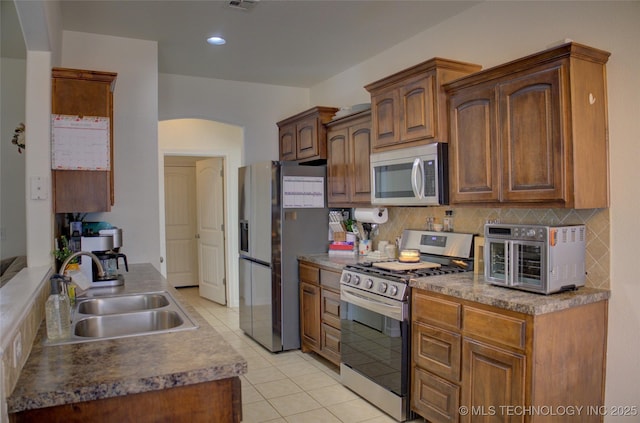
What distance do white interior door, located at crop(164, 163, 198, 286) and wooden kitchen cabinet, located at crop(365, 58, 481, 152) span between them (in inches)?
188

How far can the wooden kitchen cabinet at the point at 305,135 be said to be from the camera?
14.7ft

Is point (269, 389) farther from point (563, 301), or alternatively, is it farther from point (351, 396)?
point (563, 301)

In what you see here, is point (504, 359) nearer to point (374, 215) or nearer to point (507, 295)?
point (507, 295)

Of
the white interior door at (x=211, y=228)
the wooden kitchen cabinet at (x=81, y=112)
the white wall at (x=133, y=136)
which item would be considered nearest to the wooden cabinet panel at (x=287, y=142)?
the white interior door at (x=211, y=228)

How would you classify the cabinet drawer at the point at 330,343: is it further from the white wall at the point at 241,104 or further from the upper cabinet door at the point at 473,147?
the white wall at the point at 241,104

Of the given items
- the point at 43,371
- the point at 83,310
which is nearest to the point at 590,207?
the point at 43,371

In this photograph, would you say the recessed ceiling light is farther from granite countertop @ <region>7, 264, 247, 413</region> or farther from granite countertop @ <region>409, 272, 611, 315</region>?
granite countertop @ <region>7, 264, 247, 413</region>

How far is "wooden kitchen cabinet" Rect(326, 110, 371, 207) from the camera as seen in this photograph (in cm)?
391

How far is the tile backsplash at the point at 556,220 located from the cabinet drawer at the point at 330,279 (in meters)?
0.77

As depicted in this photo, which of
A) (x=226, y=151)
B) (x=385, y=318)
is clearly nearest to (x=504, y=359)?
(x=385, y=318)

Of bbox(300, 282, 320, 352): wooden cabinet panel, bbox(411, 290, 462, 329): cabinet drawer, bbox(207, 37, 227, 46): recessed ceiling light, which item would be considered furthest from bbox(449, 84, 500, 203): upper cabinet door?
bbox(207, 37, 227, 46): recessed ceiling light

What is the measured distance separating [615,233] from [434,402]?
138cm

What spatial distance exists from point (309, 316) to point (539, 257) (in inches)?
93.0

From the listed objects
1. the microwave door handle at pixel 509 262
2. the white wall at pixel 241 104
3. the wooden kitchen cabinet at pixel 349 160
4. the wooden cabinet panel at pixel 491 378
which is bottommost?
the wooden cabinet panel at pixel 491 378
